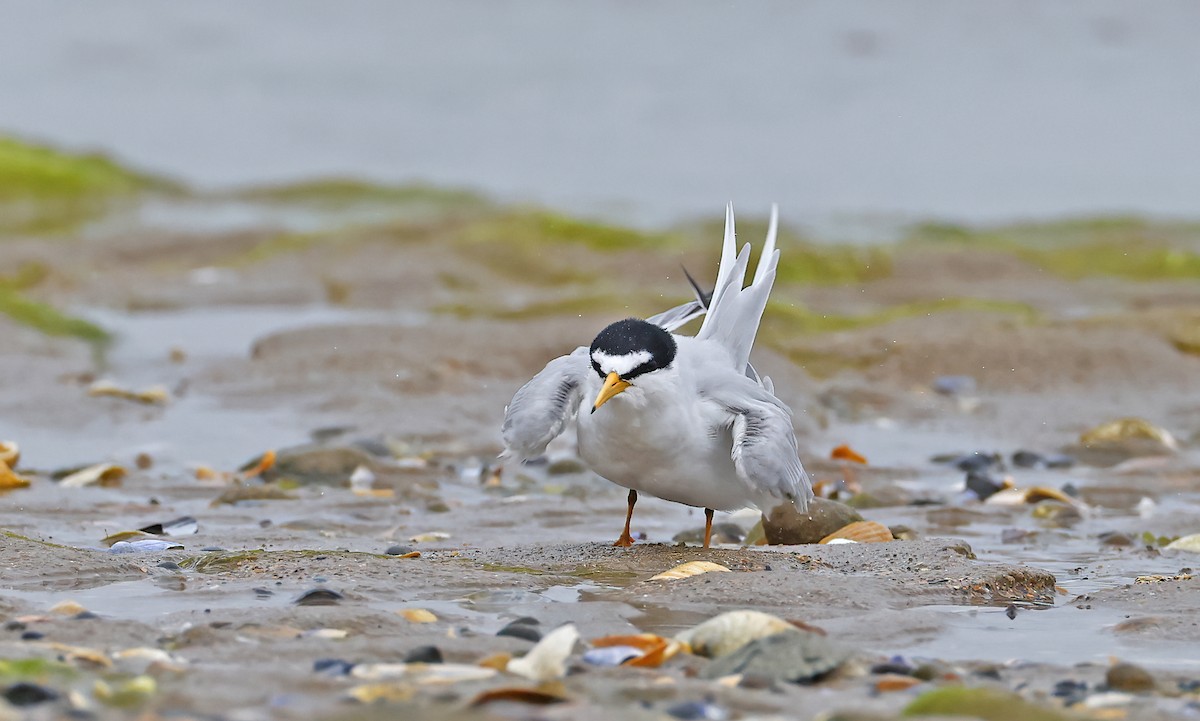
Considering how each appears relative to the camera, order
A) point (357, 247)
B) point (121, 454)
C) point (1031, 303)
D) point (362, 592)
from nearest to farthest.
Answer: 1. point (362, 592)
2. point (121, 454)
3. point (1031, 303)
4. point (357, 247)

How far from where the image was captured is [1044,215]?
82.1ft

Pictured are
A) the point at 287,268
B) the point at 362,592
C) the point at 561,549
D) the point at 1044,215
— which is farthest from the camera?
the point at 1044,215

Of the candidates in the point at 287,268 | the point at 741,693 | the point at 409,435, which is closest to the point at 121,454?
the point at 409,435

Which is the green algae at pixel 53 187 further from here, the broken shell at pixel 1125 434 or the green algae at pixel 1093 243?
the broken shell at pixel 1125 434

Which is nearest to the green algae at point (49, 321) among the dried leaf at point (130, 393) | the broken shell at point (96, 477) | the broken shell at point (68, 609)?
the dried leaf at point (130, 393)

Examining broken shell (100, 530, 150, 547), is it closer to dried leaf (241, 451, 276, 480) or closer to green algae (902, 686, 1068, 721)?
dried leaf (241, 451, 276, 480)

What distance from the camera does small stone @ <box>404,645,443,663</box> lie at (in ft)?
11.9

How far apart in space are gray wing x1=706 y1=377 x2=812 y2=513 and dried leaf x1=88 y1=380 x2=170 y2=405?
16.6 ft

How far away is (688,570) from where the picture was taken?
4848mm

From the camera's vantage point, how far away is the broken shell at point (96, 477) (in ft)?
23.1

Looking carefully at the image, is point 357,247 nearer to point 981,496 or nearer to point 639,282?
point 639,282

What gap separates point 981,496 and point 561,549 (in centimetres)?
253

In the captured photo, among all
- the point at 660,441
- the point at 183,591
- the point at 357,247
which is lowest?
the point at 183,591

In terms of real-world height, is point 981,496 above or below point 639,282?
below
